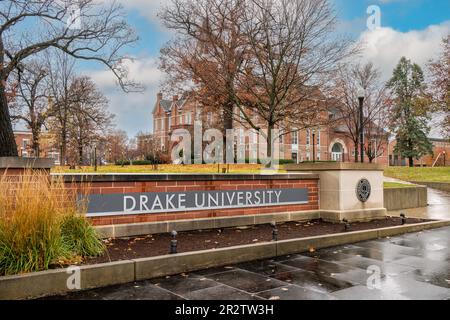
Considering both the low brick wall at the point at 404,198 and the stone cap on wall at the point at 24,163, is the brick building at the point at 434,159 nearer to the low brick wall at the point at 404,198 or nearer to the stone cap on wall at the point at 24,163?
the low brick wall at the point at 404,198

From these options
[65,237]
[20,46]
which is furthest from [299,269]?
[20,46]

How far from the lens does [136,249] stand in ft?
23.2

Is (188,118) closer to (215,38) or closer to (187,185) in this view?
(215,38)

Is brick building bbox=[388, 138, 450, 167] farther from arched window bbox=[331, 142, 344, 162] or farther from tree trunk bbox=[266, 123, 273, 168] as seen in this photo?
tree trunk bbox=[266, 123, 273, 168]

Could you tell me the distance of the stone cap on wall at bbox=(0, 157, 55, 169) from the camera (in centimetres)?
681

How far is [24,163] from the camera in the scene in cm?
693

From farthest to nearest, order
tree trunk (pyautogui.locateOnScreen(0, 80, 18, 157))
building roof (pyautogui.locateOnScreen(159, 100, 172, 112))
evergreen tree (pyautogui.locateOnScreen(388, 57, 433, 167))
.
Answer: building roof (pyautogui.locateOnScreen(159, 100, 172, 112))
evergreen tree (pyautogui.locateOnScreen(388, 57, 433, 167))
tree trunk (pyautogui.locateOnScreen(0, 80, 18, 157))

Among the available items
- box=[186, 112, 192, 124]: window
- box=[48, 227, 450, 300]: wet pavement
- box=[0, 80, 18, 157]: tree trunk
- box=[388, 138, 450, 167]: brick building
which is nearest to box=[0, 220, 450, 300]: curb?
box=[48, 227, 450, 300]: wet pavement

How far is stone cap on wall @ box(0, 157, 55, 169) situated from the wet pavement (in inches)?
109

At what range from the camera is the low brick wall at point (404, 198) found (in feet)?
56.0

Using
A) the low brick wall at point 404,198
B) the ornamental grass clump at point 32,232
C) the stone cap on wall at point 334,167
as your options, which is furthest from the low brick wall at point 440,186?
the ornamental grass clump at point 32,232

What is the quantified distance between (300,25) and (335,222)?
10.2 m

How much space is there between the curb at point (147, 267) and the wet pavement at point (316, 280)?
0.55ft
